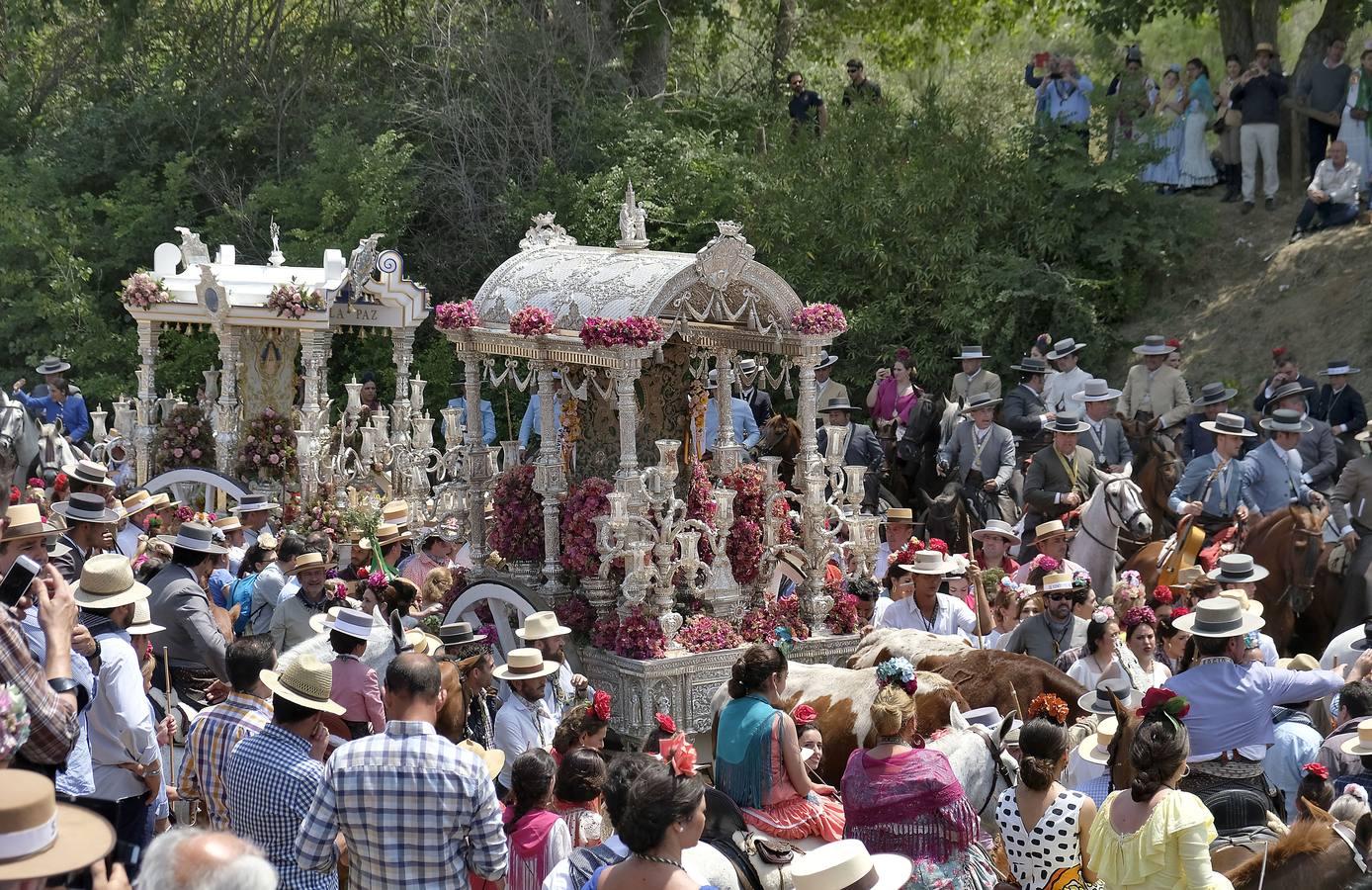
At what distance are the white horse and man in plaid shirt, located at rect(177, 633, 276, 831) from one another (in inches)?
288

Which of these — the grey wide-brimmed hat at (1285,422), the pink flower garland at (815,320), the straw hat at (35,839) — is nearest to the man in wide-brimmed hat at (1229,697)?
the pink flower garland at (815,320)

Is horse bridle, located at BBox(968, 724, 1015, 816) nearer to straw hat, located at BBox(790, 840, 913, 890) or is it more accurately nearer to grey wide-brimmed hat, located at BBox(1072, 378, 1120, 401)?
straw hat, located at BBox(790, 840, 913, 890)

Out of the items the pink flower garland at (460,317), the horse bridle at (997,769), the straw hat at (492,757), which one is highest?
the pink flower garland at (460,317)

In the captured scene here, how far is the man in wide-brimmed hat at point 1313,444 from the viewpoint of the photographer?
46.2ft

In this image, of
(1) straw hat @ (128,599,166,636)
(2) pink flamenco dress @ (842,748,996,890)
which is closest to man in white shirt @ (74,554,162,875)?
(1) straw hat @ (128,599,166,636)

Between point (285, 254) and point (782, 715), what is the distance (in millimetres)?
17588

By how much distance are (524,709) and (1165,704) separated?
3.27 meters

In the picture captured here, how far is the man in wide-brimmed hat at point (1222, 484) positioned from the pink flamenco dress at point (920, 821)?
692 centimetres

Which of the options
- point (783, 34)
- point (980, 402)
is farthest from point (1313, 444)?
point (783, 34)

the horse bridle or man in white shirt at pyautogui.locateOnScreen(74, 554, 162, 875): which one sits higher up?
man in white shirt at pyautogui.locateOnScreen(74, 554, 162, 875)

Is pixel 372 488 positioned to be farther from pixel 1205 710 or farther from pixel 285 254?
pixel 1205 710

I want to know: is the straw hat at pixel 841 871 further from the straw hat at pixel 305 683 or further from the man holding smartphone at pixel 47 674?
the man holding smartphone at pixel 47 674

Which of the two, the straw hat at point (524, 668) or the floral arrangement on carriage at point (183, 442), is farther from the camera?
the floral arrangement on carriage at point (183, 442)

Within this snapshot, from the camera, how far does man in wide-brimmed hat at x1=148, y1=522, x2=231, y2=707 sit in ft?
29.0
